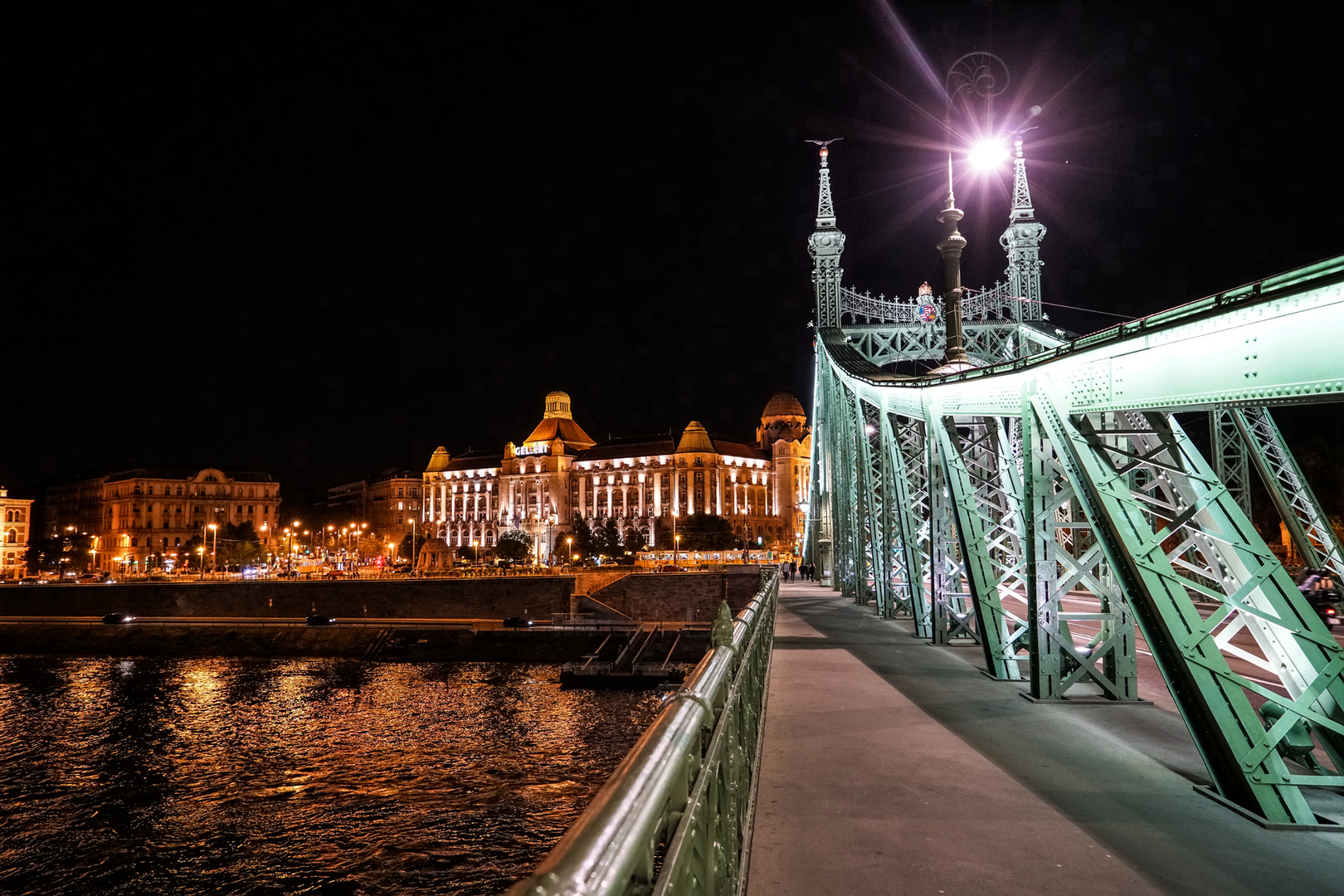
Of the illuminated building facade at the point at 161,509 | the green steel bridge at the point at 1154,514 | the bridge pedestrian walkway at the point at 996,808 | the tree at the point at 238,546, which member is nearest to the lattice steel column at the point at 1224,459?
the green steel bridge at the point at 1154,514

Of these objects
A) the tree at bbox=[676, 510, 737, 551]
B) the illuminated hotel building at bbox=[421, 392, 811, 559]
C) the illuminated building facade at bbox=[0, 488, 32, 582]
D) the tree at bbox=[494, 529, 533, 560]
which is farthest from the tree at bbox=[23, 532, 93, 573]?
the tree at bbox=[676, 510, 737, 551]

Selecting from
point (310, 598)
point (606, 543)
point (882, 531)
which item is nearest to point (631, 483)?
point (606, 543)

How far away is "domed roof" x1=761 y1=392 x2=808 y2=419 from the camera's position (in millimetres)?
131625

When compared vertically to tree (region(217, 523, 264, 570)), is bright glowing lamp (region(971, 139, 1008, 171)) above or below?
above

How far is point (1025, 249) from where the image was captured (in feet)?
98.4

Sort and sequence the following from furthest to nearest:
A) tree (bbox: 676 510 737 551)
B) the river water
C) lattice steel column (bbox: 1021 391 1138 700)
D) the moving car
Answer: tree (bbox: 676 510 737 551) < the moving car < the river water < lattice steel column (bbox: 1021 391 1138 700)

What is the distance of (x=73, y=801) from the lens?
23.5 meters

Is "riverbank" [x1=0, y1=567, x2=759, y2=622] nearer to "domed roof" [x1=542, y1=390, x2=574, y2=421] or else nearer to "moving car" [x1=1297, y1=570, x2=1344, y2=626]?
"moving car" [x1=1297, y1=570, x2=1344, y2=626]

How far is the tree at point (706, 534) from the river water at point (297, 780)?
60777 millimetres

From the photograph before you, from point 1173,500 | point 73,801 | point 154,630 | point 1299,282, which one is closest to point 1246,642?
point 1173,500

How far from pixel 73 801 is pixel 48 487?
470 ft

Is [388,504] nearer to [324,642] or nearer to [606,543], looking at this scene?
[606,543]

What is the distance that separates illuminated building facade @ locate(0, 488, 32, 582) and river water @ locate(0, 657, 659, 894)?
7635 centimetres

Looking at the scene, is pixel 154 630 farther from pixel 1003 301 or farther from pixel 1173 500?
pixel 1173 500
